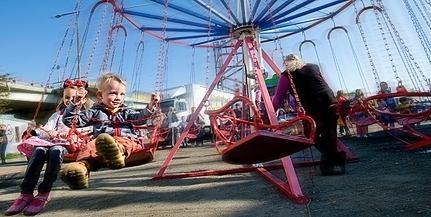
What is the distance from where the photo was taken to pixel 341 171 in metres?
4.53

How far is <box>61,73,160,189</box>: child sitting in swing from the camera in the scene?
9.07ft

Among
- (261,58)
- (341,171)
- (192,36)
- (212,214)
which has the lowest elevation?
(212,214)

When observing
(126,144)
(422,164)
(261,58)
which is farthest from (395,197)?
(261,58)

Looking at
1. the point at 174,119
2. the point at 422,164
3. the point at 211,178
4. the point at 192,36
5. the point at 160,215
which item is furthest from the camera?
the point at 174,119

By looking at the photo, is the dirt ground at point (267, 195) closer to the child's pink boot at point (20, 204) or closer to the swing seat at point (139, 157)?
the swing seat at point (139, 157)

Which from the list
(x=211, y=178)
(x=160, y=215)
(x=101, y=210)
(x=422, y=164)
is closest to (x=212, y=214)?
(x=160, y=215)

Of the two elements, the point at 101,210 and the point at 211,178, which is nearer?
the point at 101,210

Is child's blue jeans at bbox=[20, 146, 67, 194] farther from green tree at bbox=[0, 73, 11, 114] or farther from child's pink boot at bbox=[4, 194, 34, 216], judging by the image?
green tree at bbox=[0, 73, 11, 114]

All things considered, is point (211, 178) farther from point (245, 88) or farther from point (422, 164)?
point (422, 164)

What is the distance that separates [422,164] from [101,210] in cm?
411

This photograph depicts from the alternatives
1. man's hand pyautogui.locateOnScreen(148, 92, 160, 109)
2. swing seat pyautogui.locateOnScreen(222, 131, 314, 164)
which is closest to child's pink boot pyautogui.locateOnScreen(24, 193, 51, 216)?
man's hand pyautogui.locateOnScreen(148, 92, 160, 109)

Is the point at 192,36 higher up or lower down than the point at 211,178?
higher up

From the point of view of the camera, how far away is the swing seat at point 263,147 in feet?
8.13

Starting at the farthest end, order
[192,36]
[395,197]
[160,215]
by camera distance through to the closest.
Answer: [192,36]
[160,215]
[395,197]
